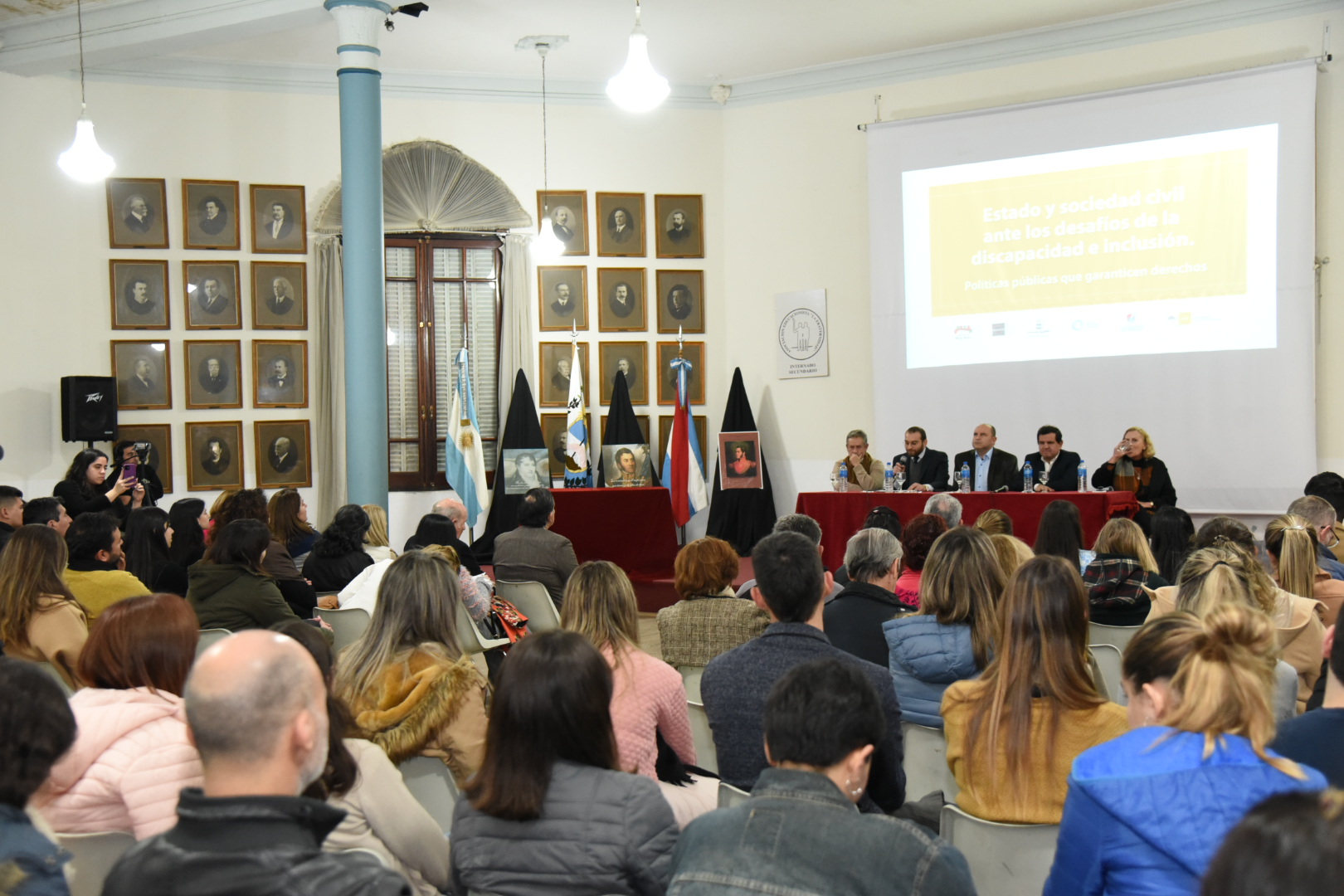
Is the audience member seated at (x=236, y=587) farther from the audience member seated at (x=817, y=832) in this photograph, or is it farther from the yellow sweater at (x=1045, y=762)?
the audience member seated at (x=817, y=832)

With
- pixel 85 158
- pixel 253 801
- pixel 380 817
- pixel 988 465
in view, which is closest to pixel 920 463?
pixel 988 465

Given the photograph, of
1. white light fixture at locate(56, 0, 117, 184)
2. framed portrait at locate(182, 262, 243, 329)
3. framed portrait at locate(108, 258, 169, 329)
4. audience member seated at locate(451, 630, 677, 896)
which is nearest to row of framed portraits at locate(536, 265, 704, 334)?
framed portrait at locate(182, 262, 243, 329)

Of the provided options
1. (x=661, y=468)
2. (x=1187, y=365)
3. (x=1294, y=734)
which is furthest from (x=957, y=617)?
(x=661, y=468)

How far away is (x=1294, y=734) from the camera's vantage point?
6.83ft

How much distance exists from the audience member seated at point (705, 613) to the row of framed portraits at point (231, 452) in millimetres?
7084

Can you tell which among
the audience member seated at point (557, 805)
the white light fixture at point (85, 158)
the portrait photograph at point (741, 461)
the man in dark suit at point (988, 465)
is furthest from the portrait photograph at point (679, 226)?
the audience member seated at point (557, 805)

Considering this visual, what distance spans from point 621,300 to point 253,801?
9.60 metres

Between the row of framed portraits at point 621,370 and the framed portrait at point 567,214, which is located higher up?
the framed portrait at point 567,214

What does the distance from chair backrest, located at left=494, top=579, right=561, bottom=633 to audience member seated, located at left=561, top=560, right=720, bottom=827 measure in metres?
2.10

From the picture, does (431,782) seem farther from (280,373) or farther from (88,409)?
(280,373)

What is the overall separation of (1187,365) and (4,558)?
27.3 feet

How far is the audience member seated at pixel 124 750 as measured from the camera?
2311 millimetres

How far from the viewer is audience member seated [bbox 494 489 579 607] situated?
20.0 feet

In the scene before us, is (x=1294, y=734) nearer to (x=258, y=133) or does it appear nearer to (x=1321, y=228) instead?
(x=1321, y=228)
